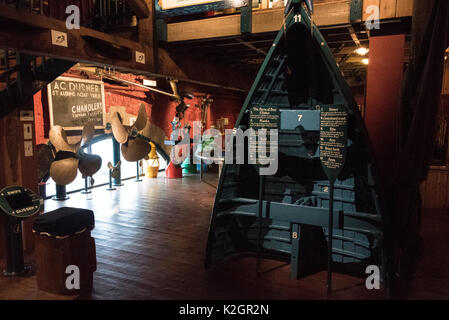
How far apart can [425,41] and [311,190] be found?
2.16 meters

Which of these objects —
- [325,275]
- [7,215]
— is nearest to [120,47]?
[7,215]

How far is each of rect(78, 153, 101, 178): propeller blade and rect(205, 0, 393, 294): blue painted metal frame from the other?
112 inches

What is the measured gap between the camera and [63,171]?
5582 millimetres

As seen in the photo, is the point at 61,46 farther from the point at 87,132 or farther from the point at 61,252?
the point at 87,132

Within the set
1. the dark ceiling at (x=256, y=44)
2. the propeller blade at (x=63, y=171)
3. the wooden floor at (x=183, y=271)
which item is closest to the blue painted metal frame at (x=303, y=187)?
the wooden floor at (x=183, y=271)

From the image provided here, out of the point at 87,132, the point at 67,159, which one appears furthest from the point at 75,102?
the point at 67,159

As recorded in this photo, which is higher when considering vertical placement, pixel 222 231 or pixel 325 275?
pixel 222 231

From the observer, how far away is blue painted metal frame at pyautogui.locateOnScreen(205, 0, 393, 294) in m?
3.71

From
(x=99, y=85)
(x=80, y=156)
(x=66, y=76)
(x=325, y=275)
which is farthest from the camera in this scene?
(x=99, y=85)

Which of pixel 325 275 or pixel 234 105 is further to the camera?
pixel 234 105

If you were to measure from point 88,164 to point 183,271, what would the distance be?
288cm

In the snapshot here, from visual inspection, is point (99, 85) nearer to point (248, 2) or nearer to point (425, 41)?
point (248, 2)

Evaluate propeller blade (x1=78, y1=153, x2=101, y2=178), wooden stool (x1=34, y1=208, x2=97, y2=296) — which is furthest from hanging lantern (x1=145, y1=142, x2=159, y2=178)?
wooden stool (x1=34, y1=208, x2=97, y2=296)

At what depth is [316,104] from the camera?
4.39 metres
